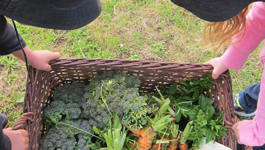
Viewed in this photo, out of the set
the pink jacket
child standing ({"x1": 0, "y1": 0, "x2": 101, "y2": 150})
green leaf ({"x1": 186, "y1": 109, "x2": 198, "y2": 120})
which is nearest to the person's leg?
the pink jacket

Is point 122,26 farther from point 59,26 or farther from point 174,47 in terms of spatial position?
point 59,26

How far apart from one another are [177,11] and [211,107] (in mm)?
1120

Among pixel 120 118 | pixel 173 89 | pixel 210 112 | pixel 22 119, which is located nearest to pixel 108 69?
pixel 120 118

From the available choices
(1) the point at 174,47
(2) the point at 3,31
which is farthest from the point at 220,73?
(2) the point at 3,31

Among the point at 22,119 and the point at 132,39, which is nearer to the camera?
the point at 22,119

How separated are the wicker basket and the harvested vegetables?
44 millimetres

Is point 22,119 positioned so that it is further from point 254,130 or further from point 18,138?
point 254,130

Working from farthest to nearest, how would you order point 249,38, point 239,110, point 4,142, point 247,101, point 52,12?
point 239,110 < point 247,101 < point 249,38 < point 4,142 < point 52,12

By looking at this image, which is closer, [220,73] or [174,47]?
[220,73]

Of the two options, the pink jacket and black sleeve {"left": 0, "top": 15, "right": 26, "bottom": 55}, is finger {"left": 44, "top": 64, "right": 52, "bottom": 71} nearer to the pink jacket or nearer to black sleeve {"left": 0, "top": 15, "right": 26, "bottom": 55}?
black sleeve {"left": 0, "top": 15, "right": 26, "bottom": 55}

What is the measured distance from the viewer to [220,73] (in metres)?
1.30

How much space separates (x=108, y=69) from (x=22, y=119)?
48cm

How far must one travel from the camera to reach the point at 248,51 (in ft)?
4.26

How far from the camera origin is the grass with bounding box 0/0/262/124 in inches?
76.9
